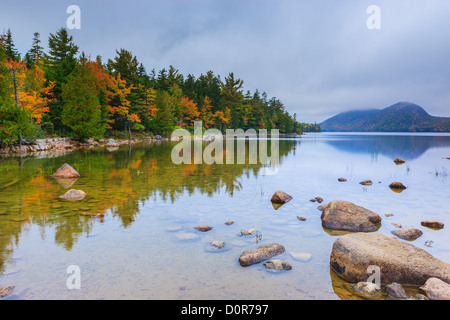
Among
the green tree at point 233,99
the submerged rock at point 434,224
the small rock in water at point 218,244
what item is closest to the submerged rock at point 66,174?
the small rock in water at point 218,244

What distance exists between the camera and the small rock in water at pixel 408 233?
717 cm

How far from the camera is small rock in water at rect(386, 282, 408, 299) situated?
4.61 m

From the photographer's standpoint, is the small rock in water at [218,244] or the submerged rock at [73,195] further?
the submerged rock at [73,195]

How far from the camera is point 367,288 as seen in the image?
4.73 metres

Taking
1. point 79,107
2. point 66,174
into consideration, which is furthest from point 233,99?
point 66,174

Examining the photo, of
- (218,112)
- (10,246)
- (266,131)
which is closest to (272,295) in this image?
(10,246)

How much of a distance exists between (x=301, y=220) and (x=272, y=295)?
14.0ft

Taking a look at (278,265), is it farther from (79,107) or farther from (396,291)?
(79,107)

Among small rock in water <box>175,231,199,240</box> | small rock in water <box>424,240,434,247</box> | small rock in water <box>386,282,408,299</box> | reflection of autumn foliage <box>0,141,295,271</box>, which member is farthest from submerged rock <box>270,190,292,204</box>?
small rock in water <box>386,282,408,299</box>

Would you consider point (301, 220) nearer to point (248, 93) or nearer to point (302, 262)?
point (302, 262)

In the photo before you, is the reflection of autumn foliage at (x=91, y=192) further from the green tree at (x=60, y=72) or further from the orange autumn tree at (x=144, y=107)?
the orange autumn tree at (x=144, y=107)

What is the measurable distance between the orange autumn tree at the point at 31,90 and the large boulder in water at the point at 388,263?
32649 mm

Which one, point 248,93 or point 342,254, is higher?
point 248,93

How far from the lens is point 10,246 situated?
6.31m
